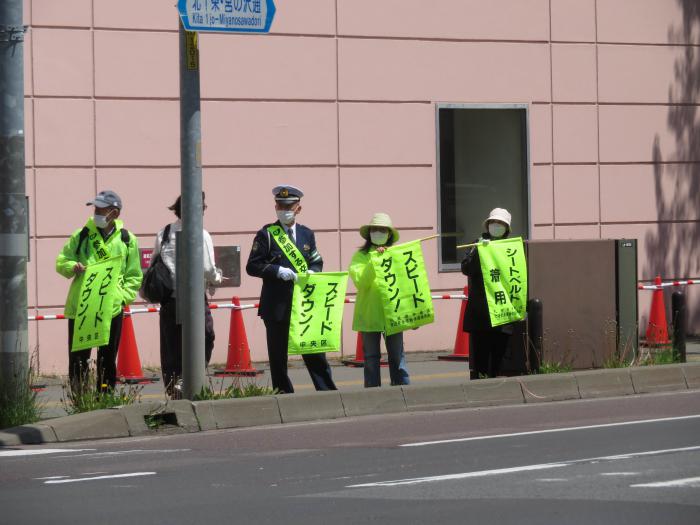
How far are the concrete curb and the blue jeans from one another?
0.43 metres

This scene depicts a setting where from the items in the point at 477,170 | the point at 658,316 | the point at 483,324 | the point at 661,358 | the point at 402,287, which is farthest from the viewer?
the point at 477,170

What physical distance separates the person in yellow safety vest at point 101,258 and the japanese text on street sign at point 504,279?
9.99 feet

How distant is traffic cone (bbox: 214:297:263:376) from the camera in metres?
16.6

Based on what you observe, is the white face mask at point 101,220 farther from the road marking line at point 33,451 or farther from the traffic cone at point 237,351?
the traffic cone at point 237,351

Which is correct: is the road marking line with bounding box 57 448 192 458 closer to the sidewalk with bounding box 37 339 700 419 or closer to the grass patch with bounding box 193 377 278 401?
the grass patch with bounding box 193 377 278 401

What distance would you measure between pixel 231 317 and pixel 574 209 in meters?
5.09

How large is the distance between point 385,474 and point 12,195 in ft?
13.7

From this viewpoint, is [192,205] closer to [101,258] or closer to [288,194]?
[288,194]

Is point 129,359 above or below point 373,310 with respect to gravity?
below

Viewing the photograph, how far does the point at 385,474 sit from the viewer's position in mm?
9508

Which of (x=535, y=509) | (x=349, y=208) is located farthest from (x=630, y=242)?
(x=535, y=509)

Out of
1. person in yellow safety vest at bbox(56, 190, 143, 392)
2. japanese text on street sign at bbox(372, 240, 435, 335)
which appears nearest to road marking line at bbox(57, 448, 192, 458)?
person in yellow safety vest at bbox(56, 190, 143, 392)

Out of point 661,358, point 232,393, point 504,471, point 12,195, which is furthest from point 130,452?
point 661,358

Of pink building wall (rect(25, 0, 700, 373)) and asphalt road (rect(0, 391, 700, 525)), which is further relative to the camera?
pink building wall (rect(25, 0, 700, 373))
